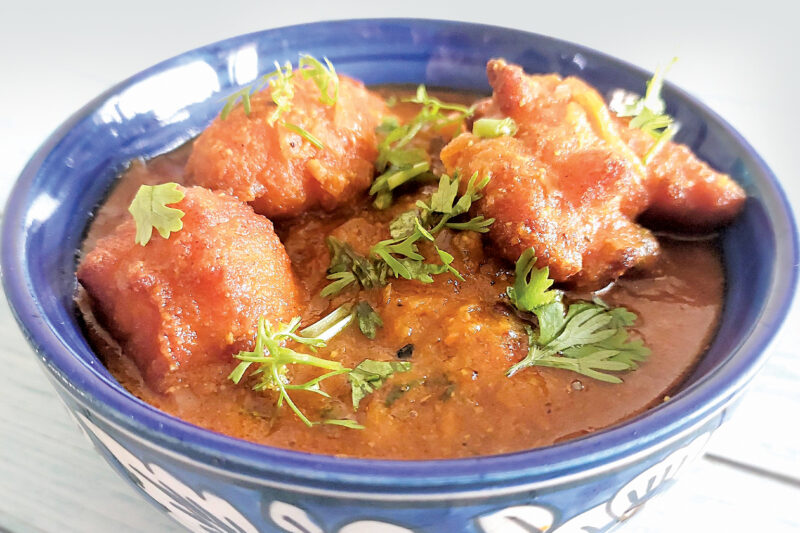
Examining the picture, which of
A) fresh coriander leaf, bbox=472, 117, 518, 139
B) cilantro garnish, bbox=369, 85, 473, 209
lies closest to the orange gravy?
cilantro garnish, bbox=369, 85, 473, 209

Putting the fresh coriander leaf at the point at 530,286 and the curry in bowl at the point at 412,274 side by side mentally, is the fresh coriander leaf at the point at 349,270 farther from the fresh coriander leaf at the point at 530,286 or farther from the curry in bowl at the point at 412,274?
the fresh coriander leaf at the point at 530,286

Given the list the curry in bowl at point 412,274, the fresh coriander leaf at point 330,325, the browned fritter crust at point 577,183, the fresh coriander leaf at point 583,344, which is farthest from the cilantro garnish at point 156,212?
the fresh coriander leaf at point 583,344

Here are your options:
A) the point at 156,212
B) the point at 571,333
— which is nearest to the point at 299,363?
the point at 156,212

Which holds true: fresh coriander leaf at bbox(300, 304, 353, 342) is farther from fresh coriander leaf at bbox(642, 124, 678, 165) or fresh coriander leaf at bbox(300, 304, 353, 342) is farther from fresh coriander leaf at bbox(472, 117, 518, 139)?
fresh coriander leaf at bbox(642, 124, 678, 165)

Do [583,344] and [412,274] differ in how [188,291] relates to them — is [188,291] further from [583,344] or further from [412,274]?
[583,344]

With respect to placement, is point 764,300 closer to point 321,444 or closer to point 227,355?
point 321,444

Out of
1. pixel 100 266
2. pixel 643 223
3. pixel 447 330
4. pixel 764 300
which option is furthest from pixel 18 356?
pixel 764 300
